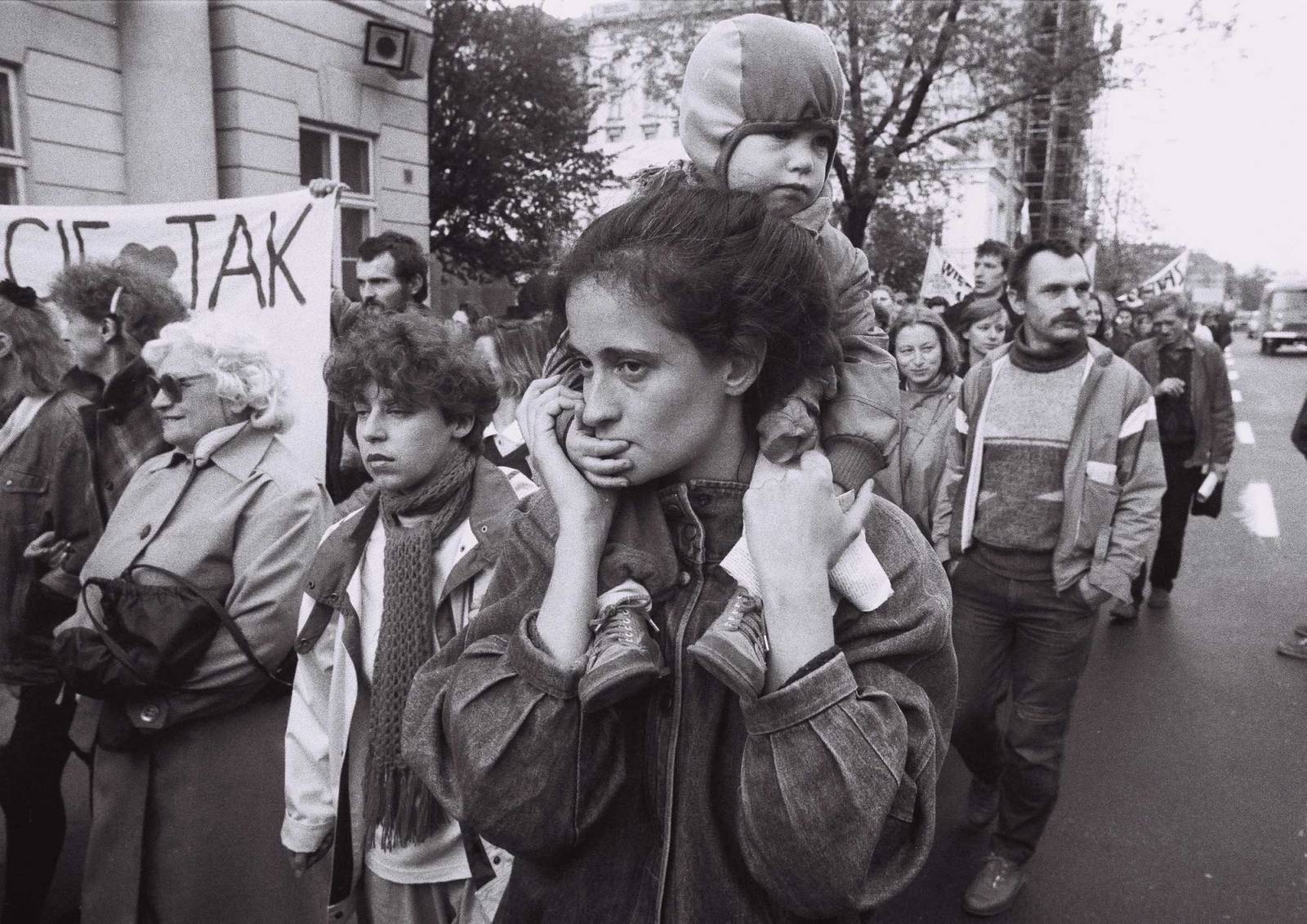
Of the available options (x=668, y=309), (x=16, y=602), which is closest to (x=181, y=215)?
(x=16, y=602)

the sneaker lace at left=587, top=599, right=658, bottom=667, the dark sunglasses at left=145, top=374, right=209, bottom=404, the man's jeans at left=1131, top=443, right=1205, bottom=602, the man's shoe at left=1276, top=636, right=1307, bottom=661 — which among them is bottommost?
the man's shoe at left=1276, top=636, right=1307, bottom=661

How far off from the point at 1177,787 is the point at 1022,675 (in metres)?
1.32

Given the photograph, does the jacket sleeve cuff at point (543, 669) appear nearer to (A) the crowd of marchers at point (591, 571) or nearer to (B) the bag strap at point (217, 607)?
(A) the crowd of marchers at point (591, 571)

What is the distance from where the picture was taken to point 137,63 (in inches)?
355

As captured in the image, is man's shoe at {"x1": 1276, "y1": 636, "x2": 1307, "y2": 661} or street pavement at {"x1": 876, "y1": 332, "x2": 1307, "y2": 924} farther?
man's shoe at {"x1": 1276, "y1": 636, "x2": 1307, "y2": 661}

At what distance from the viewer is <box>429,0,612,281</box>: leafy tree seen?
786 inches

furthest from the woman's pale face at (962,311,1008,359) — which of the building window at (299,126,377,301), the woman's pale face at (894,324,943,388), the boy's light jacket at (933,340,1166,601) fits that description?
the building window at (299,126,377,301)

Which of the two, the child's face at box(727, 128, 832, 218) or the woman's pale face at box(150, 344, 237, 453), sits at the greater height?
the child's face at box(727, 128, 832, 218)

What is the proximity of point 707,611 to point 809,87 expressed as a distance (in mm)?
797

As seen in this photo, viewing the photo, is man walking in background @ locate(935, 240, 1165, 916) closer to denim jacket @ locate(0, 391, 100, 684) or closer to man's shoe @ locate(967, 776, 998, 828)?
man's shoe @ locate(967, 776, 998, 828)

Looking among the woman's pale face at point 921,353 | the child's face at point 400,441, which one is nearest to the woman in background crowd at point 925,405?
the woman's pale face at point 921,353

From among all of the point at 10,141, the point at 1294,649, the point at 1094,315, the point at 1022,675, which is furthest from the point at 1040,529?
the point at 10,141

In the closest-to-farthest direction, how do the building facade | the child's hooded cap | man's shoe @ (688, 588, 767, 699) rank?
1. man's shoe @ (688, 588, 767, 699)
2. the child's hooded cap
3. the building facade

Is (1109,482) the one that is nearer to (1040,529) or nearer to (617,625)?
(1040,529)
